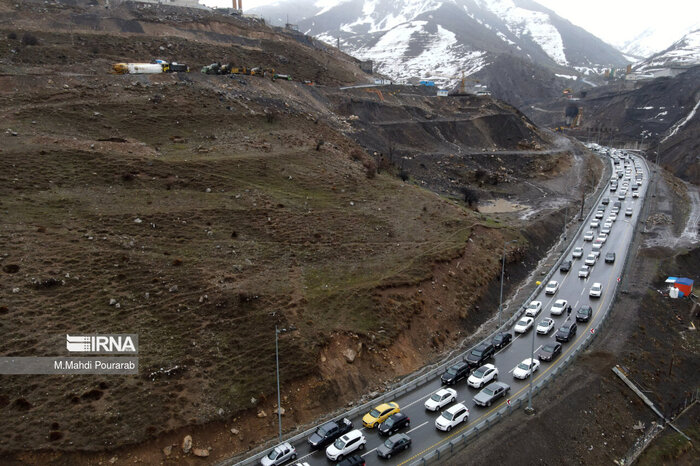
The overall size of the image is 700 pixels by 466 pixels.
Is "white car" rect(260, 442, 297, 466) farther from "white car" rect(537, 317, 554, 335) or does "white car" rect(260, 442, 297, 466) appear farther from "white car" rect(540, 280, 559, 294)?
"white car" rect(540, 280, 559, 294)

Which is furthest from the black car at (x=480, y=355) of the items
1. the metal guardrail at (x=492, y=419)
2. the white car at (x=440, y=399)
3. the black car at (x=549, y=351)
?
the white car at (x=440, y=399)

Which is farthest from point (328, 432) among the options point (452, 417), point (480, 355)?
point (480, 355)

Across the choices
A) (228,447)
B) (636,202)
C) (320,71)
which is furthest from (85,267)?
(320,71)

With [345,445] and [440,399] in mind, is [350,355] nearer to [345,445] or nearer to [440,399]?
[440,399]

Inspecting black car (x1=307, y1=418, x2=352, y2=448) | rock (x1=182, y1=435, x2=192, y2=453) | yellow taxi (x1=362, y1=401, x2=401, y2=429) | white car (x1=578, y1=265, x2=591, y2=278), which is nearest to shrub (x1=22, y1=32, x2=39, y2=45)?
rock (x1=182, y1=435, x2=192, y2=453)

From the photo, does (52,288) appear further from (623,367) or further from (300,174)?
(623,367)

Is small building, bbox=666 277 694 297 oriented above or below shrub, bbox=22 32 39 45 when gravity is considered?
below

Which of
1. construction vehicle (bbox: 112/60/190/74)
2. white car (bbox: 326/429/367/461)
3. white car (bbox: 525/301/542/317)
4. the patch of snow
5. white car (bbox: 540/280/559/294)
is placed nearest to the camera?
white car (bbox: 326/429/367/461)
